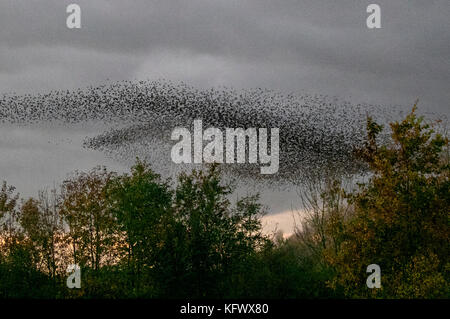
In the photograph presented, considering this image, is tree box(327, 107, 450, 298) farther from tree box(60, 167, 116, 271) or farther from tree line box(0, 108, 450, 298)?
tree box(60, 167, 116, 271)

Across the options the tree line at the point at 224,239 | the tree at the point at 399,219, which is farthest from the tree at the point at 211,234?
the tree at the point at 399,219

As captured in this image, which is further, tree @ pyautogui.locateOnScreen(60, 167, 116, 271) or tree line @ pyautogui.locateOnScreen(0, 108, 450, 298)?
tree @ pyautogui.locateOnScreen(60, 167, 116, 271)

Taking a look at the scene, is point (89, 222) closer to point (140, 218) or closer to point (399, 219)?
point (140, 218)

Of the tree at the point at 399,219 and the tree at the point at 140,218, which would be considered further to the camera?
the tree at the point at 140,218

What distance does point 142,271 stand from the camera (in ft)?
141

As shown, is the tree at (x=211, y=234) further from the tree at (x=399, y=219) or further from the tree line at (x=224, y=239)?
the tree at (x=399, y=219)

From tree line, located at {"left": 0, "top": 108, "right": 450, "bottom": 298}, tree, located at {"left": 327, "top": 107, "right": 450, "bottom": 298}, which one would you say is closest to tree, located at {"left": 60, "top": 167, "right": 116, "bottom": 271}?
tree line, located at {"left": 0, "top": 108, "right": 450, "bottom": 298}

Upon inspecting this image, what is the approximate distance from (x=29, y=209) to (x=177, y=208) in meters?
15.1

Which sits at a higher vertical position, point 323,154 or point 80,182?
point 323,154

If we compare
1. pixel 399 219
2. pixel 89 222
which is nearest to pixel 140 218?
pixel 89 222

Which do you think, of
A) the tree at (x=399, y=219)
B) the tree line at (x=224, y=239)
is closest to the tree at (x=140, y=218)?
the tree line at (x=224, y=239)
